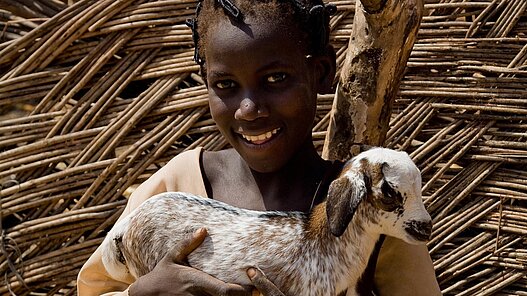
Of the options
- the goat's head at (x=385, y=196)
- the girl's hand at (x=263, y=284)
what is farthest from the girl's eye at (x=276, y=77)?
the girl's hand at (x=263, y=284)

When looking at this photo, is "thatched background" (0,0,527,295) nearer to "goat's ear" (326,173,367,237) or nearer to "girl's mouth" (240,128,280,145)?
"girl's mouth" (240,128,280,145)

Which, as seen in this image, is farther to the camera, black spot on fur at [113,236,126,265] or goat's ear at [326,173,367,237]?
black spot on fur at [113,236,126,265]

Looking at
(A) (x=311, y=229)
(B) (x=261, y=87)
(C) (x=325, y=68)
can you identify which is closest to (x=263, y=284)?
(A) (x=311, y=229)

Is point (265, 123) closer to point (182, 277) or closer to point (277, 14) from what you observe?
point (277, 14)

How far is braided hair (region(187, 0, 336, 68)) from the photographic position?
1826mm

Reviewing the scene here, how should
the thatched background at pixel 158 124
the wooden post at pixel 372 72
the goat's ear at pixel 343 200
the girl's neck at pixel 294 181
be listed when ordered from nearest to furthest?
the goat's ear at pixel 343 200 → the girl's neck at pixel 294 181 → the wooden post at pixel 372 72 → the thatched background at pixel 158 124

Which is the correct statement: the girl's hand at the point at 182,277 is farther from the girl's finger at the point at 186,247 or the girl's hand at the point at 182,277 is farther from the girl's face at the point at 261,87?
the girl's face at the point at 261,87

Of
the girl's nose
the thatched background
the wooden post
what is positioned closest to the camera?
the girl's nose

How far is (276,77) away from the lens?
181 centimetres

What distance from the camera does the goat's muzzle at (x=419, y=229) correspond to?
1635 mm

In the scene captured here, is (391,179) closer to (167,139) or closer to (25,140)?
(167,139)

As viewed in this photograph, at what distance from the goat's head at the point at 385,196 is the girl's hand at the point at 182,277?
0.22 m

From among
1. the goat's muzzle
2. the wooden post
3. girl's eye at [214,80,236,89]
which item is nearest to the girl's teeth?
girl's eye at [214,80,236,89]

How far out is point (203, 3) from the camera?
1.92 meters
